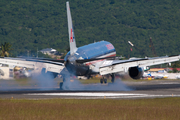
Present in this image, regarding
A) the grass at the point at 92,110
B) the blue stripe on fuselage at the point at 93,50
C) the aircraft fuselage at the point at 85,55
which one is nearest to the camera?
the grass at the point at 92,110

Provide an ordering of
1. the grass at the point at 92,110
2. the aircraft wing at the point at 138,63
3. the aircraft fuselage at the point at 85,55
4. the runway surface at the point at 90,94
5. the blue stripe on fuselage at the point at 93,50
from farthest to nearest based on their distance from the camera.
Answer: the blue stripe on fuselage at the point at 93,50 < the aircraft fuselage at the point at 85,55 < the aircraft wing at the point at 138,63 < the runway surface at the point at 90,94 < the grass at the point at 92,110

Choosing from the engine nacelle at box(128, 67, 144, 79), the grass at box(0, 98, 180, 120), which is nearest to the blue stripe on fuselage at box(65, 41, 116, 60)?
the engine nacelle at box(128, 67, 144, 79)

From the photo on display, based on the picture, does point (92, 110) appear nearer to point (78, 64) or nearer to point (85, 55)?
point (78, 64)

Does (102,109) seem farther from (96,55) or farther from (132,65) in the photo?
(96,55)

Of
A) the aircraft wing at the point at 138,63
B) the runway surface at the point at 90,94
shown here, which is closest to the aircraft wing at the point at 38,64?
the runway surface at the point at 90,94

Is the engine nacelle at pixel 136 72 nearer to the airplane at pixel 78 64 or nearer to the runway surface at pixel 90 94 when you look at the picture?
the airplane at pixel 78 64

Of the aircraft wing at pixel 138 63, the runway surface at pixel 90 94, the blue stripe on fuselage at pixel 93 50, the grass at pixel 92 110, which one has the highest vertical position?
the blue stripe on fuselage at pixel 93 50

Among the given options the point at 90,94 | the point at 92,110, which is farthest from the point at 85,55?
the point at 92,110

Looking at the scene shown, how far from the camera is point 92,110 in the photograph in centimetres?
2667

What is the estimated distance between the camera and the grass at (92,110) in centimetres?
2330

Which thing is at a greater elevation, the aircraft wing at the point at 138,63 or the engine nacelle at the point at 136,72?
the aircraft wing at the point at 138,63

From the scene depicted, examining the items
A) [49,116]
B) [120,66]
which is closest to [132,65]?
[120,66]

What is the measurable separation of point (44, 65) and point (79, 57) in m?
4.84

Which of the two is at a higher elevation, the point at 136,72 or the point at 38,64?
the point at 38,64
